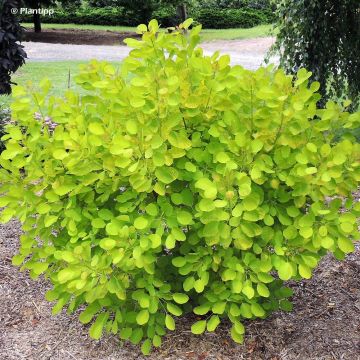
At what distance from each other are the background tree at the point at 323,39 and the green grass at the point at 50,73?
5067 millimetres

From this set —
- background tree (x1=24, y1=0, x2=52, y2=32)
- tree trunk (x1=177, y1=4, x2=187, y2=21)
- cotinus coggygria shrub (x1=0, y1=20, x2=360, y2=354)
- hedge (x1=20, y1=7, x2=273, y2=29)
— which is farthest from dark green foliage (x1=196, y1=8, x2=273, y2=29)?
cotinus coggygria shrub (x1=0, y1=20, x2=360, y2=354)

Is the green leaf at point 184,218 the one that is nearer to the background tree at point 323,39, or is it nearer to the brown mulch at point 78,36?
the background tree at point 323,39

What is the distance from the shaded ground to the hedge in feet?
79.5

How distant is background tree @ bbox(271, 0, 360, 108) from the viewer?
18.4 feet

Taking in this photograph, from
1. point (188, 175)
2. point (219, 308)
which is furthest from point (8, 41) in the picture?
point (219, 308)

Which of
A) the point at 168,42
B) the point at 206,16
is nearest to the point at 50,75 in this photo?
the point at 168,42

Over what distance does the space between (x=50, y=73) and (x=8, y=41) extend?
6.44m

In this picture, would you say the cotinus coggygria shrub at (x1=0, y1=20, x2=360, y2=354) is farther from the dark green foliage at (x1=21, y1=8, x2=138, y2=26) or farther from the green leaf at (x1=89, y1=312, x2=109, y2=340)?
the dark green foliage at (x1=21, y1=8, x2=138, y2=26)

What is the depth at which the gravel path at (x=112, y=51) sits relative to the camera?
14.5 meters

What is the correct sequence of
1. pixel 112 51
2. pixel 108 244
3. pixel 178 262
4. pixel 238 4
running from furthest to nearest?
1. pixel 238 4
2. pixel 112 51
3. pixel 178 262
4. pixel 108 244

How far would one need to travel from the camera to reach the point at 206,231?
1998mm

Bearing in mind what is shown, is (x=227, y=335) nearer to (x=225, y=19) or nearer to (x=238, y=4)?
(x=225, y=19)

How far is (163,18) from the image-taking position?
26172mm

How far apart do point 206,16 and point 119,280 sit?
25843mm
